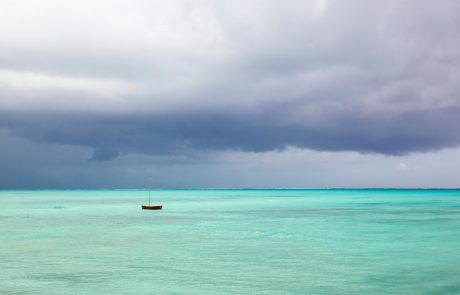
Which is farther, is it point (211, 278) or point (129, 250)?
point (129, 250)

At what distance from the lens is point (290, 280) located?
21453 mm

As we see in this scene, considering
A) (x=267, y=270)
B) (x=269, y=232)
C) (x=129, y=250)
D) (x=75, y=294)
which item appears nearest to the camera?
(x=75, y=294)

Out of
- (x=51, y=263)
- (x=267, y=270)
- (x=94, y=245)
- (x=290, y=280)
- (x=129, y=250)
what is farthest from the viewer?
(x=94, y=245)

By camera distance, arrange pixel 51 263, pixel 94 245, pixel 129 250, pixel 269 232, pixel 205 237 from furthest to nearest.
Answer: pixel 269 232 < pixel 205 237 < pixel 94 245 < pixel 129 250 < pixel 51 263

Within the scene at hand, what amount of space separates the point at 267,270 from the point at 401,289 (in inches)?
249

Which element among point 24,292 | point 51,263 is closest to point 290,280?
point 24,292

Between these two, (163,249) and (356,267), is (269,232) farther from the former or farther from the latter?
(356,267)

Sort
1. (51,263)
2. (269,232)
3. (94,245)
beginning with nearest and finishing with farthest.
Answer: (51,263) → (94,245) → (269,232)

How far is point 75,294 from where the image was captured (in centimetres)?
1884

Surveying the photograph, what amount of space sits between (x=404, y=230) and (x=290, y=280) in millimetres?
26282

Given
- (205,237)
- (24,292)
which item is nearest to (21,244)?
(205,237)

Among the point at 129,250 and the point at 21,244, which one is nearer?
the point at 129,250

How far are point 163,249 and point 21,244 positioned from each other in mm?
10614

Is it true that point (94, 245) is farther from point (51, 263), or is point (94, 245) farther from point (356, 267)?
point (356, 267)
